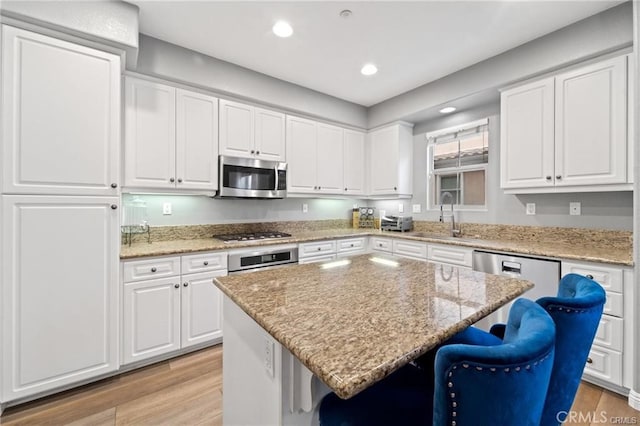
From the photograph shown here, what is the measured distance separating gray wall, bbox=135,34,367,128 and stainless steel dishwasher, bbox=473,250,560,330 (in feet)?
7.94

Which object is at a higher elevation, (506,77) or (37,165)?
(506,77)

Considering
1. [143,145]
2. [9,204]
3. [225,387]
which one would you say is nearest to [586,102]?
[225,387]

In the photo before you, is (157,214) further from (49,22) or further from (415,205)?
(415,205)

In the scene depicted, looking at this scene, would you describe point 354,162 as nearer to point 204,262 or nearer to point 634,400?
point 204,262

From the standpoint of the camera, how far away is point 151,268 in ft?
7.25

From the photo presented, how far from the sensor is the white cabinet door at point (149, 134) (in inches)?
94.3

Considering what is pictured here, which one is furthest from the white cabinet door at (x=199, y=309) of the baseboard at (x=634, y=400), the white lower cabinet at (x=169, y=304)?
the baseboard at (x=634, y=400)

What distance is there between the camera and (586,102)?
2.23 metres

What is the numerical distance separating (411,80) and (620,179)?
2.06m

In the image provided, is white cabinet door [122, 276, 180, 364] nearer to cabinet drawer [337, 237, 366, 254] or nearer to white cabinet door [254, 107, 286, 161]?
white cabinet door [254, 107, 286, 161]

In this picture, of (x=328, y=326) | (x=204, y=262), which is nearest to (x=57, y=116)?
(x=204, y=262)

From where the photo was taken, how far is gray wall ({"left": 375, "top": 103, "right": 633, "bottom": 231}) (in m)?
2.35

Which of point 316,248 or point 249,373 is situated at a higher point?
point 316,248

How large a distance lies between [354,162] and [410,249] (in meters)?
1.51
